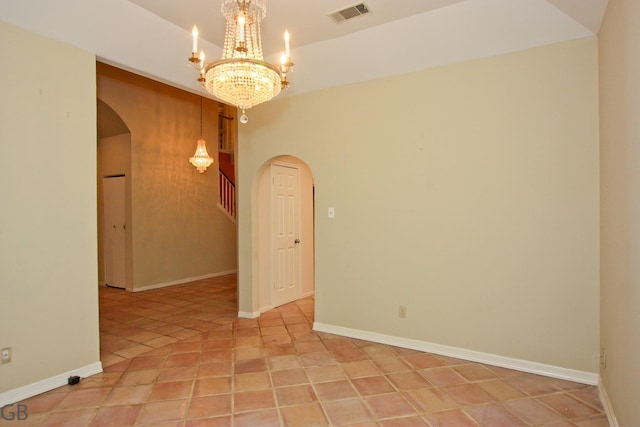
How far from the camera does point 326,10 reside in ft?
10.5

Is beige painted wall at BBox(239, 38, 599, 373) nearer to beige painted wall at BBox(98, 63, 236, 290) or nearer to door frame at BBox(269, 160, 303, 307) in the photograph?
door frame at BBox(269, 160, 303, 307)

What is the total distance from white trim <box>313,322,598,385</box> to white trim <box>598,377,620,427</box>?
15 centimetres

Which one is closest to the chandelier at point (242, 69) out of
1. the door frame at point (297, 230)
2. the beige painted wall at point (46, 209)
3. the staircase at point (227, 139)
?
the beige painted wall at point (46, 209)

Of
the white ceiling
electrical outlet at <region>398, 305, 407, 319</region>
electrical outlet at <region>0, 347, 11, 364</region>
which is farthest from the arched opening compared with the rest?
electrical outlet at <region>398, 305, 407, 319</region>

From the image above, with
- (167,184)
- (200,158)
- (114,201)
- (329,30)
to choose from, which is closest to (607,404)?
(329,30)

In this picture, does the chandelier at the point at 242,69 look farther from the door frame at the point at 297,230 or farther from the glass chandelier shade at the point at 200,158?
the glass chandelier shade at the point at 200,158

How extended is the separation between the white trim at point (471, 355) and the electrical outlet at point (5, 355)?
2.71 metres

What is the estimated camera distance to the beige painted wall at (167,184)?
6176 millimetres

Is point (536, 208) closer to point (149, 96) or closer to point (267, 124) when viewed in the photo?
point (267, 124)

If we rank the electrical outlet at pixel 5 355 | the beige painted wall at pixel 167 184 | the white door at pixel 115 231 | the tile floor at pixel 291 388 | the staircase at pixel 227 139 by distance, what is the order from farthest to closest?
1. the staircase at pixel 227 139
2. the white door at pixel 115 231
3. the beige painted wall at pixel 167 184
4. the electrical outlet at pixel 5 355
5. the tile floor at pixel 291 388

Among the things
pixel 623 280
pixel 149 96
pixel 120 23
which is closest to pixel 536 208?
pixel 623 280

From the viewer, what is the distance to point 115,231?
6637 millimetres

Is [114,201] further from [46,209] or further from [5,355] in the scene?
[5,355]

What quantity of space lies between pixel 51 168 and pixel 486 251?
3.68 metres
